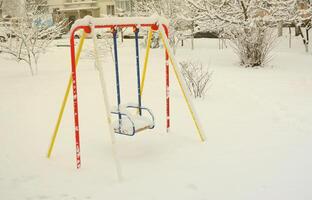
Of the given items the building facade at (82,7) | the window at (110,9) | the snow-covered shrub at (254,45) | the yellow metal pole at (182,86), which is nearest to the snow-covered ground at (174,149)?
the yellow metal pole at (182,86)

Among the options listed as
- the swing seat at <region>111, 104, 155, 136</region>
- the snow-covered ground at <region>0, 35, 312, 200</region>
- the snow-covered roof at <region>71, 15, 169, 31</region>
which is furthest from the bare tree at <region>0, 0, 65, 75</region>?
the snow-covered roof at <region>71, 15, 169, 31</region>

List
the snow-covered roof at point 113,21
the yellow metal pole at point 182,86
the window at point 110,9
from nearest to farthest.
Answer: the snow-covered roof at point 113,21 → the yellow metal pole at point 182,86 → the window at point 110,9

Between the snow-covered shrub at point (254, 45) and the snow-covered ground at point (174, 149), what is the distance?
8.76 ft

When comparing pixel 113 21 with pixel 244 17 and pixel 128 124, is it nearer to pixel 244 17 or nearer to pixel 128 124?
pixel 128 124

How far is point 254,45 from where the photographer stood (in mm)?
11039

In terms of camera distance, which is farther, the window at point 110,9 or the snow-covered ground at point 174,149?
the window at point 110,9

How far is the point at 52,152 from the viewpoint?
462cm

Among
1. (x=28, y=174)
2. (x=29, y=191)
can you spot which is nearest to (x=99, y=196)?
(x=29, y=191)

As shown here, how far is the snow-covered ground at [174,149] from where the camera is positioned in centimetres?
358

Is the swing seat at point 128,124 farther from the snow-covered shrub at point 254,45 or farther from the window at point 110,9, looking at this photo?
the window at point 110,9

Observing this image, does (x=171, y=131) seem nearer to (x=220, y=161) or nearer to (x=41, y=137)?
(x=220, y=161)

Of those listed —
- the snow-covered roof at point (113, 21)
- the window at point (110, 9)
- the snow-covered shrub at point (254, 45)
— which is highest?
the window at point (110, 9)

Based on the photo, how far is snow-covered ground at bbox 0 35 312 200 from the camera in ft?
11.7

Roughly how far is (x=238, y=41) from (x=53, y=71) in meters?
6.25
